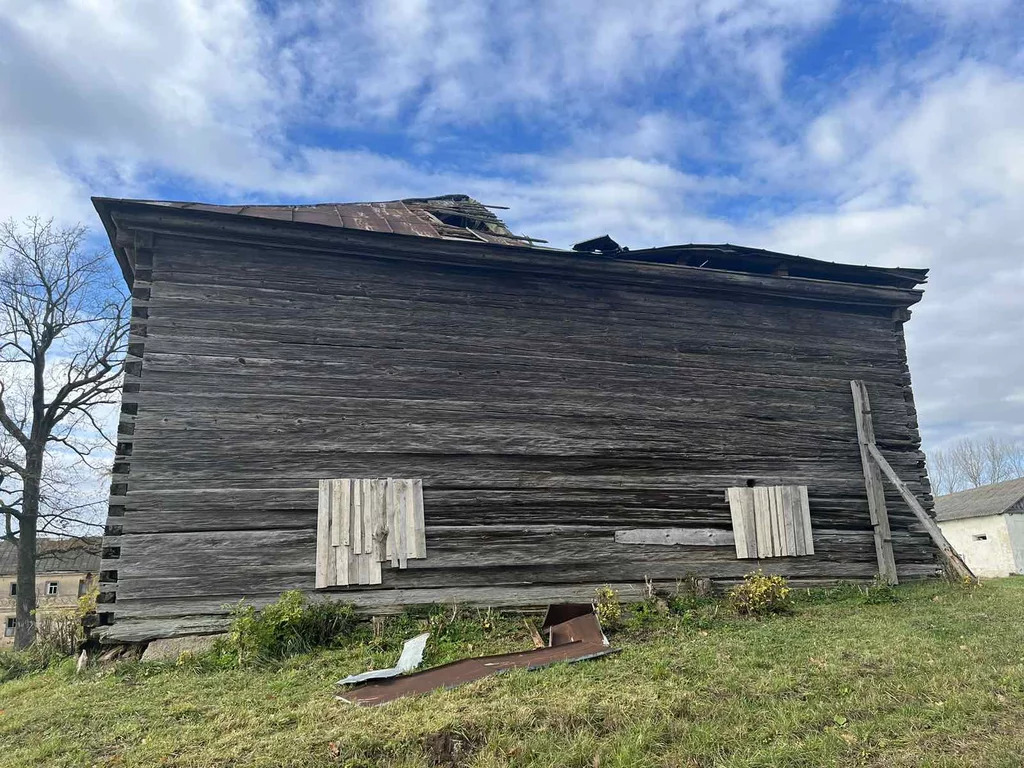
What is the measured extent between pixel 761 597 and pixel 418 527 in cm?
452

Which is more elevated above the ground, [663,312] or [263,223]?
[263,223]

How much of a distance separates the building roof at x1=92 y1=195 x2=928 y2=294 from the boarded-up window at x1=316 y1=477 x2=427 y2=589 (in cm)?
352

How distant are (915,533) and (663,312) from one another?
18.4 ft

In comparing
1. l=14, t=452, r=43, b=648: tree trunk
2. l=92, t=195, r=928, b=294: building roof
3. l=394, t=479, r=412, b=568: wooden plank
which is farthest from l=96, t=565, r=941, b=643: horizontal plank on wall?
l=14, t=452, r=43, b=648: tree trunk

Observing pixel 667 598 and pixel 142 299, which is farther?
pixel 667 598

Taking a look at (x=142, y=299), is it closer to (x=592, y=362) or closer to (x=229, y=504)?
(x=229, y=504)

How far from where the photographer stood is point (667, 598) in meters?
9.15

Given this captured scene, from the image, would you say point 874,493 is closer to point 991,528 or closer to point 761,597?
point 761,597

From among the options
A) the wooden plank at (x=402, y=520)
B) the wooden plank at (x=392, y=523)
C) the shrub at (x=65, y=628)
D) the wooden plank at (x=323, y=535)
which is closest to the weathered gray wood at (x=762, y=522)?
the wooden plank at (x=402, y=520)

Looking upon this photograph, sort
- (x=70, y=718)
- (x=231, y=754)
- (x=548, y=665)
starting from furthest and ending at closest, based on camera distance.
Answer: (x=548, y=665)
(x=70, y=718)
(x=231, y=754)

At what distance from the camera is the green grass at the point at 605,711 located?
4.13 metres

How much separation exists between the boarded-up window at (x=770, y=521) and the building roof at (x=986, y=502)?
2384 cm

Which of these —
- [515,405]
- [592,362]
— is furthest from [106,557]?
[592,362]

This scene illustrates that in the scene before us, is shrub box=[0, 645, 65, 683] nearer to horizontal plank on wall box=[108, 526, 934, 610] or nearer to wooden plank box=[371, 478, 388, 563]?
horizontal plank on wall box=[108, 526, 934, 610]
